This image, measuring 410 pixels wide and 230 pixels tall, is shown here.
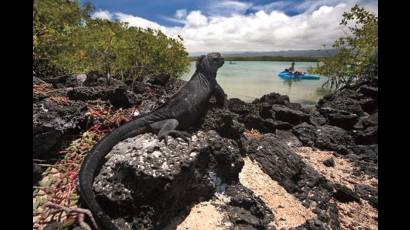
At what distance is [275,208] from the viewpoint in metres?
3.73

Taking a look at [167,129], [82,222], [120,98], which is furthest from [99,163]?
[120,98]

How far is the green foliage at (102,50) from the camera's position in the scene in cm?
699

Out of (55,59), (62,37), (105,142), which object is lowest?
(105,142)

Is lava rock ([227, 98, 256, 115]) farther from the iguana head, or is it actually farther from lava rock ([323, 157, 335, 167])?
the iguana head

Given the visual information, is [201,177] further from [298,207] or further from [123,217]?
[298,207]

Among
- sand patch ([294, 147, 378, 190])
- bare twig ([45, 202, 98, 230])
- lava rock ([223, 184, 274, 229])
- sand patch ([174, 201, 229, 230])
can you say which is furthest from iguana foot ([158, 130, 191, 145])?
sand patch ([294, 147, 378, 190])

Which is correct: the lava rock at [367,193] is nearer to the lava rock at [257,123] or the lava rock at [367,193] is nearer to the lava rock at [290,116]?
the lava rock at [257,123]

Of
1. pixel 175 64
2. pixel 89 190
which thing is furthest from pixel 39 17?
pixel 89 190

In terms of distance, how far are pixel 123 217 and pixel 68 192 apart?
586mm

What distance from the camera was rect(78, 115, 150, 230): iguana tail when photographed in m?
2.43

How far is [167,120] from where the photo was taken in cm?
346

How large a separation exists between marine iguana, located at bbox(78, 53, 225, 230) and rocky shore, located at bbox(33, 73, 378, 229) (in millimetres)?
94

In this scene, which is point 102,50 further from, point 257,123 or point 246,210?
point 246,210

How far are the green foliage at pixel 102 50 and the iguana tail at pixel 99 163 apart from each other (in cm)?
376
